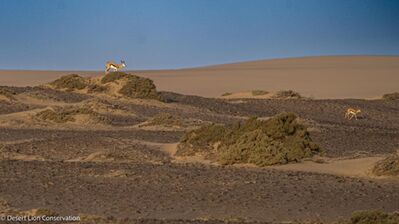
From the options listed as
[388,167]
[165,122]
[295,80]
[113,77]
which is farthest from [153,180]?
[295,80]

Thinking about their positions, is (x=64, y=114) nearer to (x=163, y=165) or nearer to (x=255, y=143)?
(x=163, y=165)

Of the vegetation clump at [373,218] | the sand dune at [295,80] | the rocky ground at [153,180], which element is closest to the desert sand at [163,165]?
the rocky ground at [153,180]

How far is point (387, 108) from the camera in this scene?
42.8 metres

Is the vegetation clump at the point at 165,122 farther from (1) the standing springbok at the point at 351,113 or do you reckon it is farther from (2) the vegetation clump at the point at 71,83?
(2) the vegetation clump at the point at 71,83

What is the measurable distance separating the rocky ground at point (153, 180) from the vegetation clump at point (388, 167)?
0.26 meters

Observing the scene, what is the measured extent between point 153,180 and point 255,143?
3569mm

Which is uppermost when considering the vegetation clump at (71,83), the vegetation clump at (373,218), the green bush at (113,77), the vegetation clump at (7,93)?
the green bush at (113,77)

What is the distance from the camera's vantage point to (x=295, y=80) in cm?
7838

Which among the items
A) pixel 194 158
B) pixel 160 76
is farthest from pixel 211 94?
pixel 194 158

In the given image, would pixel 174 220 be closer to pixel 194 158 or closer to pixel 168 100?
pixel 194 158

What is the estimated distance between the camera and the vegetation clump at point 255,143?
2028 centimetres

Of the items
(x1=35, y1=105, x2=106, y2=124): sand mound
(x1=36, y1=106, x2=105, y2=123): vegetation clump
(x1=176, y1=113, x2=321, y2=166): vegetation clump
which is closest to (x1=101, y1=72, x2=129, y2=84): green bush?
(x1=36, y1=106, x2=105, y2=123): vegetation clump

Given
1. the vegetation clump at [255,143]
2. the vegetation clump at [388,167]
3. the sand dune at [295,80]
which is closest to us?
the vegetation clump at [388,167]

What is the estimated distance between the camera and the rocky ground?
14266 millimetres
